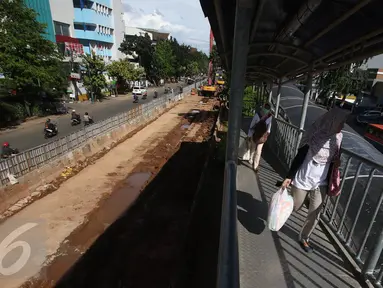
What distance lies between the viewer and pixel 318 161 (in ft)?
8.89

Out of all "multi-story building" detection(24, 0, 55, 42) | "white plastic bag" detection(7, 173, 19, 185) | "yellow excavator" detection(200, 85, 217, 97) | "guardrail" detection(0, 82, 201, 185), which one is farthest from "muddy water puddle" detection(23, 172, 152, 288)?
"yellow excavator" detection(200, 85, 217, 97)

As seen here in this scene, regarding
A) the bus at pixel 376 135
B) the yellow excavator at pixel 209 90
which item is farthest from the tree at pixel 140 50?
the bus at pixel 376 135

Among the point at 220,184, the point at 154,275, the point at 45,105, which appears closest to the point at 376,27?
the point at 154,275

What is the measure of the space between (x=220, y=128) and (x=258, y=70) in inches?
412

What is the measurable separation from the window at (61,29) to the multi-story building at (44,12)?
239cm

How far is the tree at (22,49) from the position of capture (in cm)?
1689

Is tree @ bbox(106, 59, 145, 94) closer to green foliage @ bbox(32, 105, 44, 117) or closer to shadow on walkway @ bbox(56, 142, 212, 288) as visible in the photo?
green foliage @ bbox(32, 105, 44, 117)

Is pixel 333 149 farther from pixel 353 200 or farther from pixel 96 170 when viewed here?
pixel 96 170

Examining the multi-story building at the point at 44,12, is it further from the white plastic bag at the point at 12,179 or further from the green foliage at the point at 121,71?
the white plastic bag at the point at 12,179

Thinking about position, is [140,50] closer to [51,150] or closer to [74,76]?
[74,76]

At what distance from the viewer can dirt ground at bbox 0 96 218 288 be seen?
266 inches

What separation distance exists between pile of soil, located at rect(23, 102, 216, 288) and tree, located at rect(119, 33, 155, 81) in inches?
1729

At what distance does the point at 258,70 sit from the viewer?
742 centimetres

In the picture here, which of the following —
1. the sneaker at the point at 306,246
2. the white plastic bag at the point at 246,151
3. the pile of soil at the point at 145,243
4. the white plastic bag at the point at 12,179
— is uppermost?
the white plastic bag at the point at 246,151
